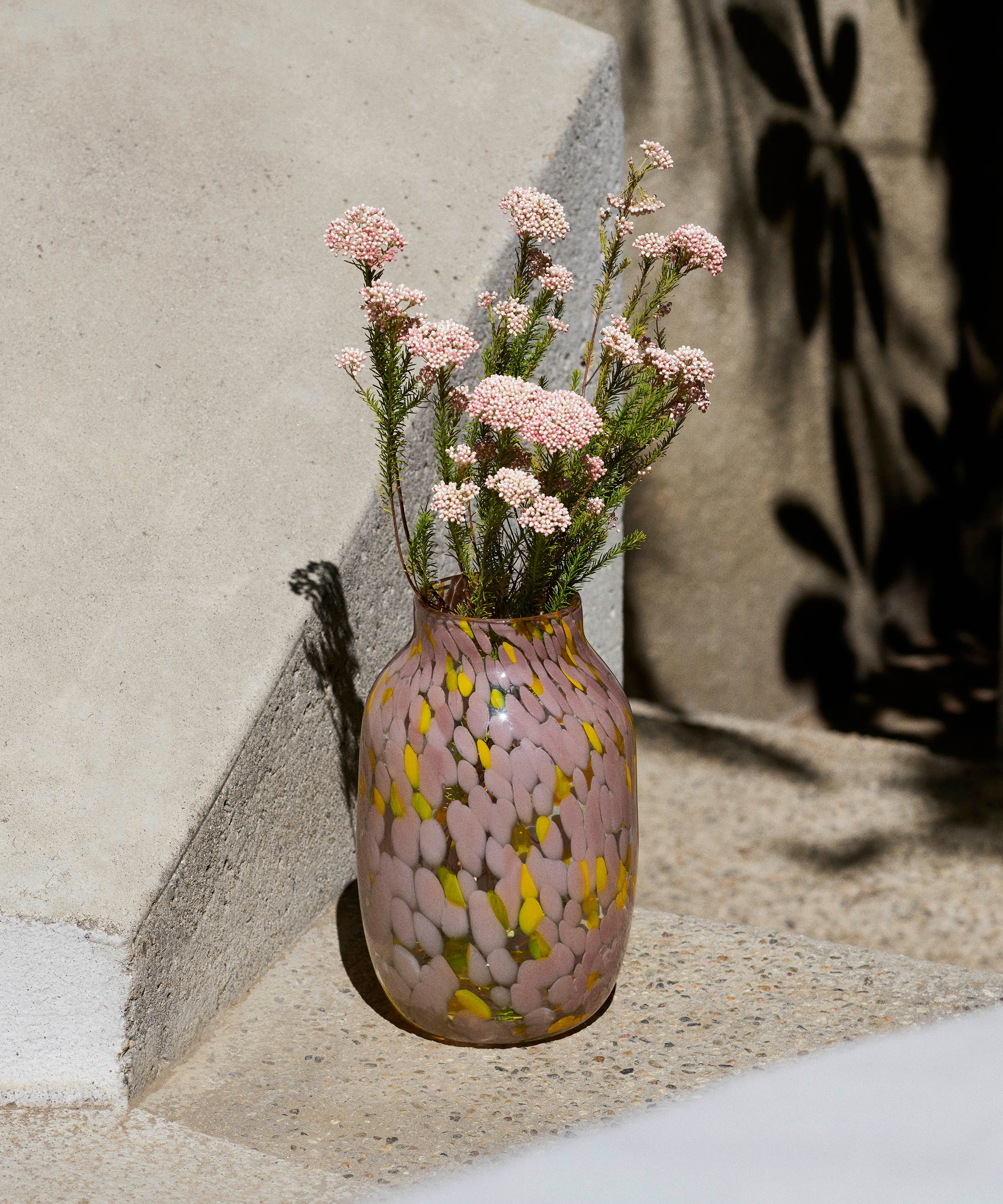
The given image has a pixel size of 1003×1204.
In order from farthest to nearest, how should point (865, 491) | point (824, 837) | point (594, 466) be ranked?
1. point (865, 491)
2. point (824, 837)
3. point (594, 466)

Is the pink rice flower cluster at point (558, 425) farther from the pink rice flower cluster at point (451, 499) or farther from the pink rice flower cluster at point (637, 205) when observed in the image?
the pink rice flower cluster at point (637, 205)

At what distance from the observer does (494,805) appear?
1.42m

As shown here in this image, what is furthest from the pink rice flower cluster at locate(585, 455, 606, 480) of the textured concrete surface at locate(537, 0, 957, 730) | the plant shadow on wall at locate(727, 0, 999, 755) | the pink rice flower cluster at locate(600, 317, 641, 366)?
the plant shadow on wall at locate(727, 0, 999, 755)

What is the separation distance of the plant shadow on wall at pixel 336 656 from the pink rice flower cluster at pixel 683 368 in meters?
0.53

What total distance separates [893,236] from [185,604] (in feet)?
7.99

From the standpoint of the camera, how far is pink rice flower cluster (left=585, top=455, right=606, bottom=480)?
1.41m

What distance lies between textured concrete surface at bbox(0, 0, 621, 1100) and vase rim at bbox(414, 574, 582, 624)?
0.25 meters

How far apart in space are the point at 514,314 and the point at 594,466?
186mm

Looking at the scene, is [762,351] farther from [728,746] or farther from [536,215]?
[536,215]

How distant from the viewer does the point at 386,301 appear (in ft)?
4.42

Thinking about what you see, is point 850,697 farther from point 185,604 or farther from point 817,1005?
point 185,604

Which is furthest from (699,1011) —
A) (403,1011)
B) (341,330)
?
(341,330)

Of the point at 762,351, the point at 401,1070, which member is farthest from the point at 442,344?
the point at 762,351

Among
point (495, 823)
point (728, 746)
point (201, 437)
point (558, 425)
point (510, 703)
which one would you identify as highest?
point (558, 425)
